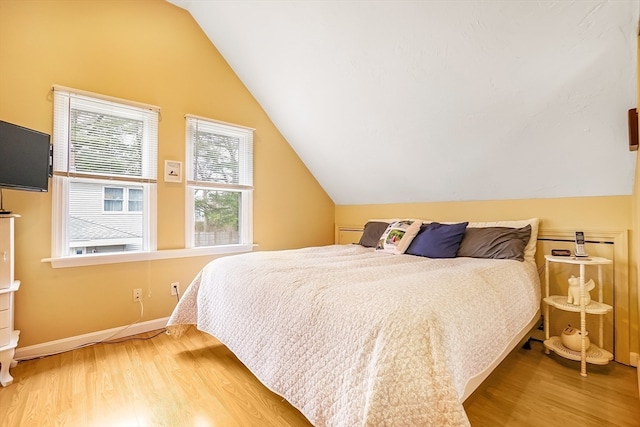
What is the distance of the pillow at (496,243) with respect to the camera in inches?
86.4

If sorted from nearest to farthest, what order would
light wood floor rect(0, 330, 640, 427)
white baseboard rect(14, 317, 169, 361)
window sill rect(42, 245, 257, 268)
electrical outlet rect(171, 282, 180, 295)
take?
1. light wood floor rect(0, 330, 640, 427)
2. white baseboard rect(14, 317, 169, 361)
3. window sill rect(42, 245, 257, 268)
4. electrical outlet rect(171, 282, 180, 295)

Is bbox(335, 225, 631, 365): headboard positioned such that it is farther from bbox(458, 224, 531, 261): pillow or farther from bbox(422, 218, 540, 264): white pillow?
bbox(458, 224, 531, 261): pillow

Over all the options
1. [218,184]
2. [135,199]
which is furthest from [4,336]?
[218,184]

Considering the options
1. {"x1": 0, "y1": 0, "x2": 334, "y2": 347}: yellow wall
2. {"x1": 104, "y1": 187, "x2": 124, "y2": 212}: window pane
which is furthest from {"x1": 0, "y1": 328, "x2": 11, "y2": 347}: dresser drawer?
{"x1": 104, "y1": 187, "x2": 124, "y2": 212}: window pane

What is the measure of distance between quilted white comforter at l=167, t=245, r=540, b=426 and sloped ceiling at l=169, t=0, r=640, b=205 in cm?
90

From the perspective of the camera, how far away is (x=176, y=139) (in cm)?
270

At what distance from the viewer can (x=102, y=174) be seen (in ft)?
7.68

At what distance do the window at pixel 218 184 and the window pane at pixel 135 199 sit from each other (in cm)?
39

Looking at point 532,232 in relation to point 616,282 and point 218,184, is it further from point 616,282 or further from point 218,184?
Result: point 218,184

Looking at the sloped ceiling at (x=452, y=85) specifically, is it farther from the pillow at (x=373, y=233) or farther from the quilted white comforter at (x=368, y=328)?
the quilted white comforter at (x=368, y=328)

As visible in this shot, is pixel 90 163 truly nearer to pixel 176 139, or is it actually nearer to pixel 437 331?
pixel 176 139

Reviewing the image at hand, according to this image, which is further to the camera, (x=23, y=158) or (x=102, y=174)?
(x=102, y=174)

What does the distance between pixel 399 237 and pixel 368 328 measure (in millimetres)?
1691

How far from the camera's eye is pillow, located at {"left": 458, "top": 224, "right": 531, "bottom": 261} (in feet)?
7.20
